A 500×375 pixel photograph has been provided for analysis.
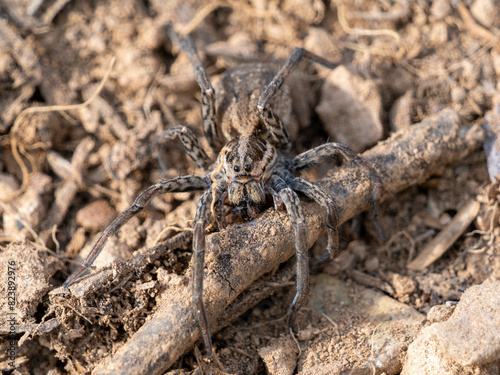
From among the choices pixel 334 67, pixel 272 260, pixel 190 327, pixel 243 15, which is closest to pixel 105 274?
pixel 190 327

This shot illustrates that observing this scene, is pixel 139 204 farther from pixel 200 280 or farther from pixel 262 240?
pixel 262 240

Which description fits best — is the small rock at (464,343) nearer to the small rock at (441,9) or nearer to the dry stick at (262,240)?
the dry stick at (262,240)

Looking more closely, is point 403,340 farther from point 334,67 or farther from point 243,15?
point 243,15

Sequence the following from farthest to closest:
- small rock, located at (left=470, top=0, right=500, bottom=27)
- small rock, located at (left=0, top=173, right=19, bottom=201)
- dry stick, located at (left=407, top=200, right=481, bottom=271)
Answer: small rock, located at (left=470, top=0, right=500, bottom=27) < small rock, located at (left=0, top=173, right=19, bottom=201) < dry stick, located at (left=407, top=200, right=481, bottom=271)

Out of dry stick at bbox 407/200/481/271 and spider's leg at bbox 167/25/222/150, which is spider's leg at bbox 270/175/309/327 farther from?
spider's leg at bbox 167/25/222/150

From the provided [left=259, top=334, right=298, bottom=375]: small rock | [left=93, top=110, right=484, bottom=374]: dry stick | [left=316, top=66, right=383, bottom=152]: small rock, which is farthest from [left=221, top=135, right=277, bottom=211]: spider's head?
[left=259, top=334, right=298, bottom=375]: small rock
